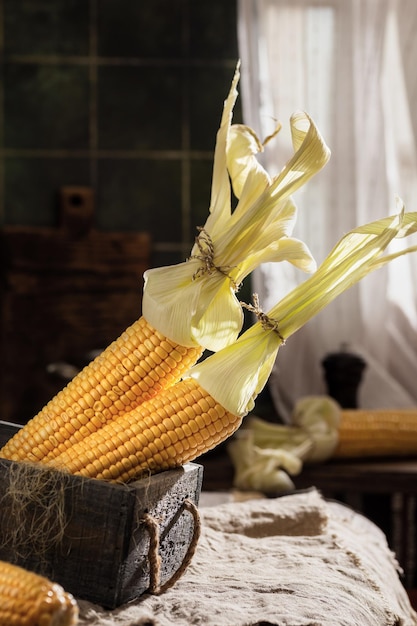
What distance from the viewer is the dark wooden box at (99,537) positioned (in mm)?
751

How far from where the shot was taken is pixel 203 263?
86 cm

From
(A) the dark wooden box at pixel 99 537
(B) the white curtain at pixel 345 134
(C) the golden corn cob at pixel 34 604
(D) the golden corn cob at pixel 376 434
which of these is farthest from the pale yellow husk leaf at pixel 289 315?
(B) the white curtain at pixel 345 134

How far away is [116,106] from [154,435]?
6.29 feet

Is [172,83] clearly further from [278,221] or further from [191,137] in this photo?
[278,221]

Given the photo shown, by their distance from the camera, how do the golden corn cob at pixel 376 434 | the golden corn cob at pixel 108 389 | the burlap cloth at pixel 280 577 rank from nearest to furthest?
the burlap cloth at pixel 280 577
the golden corn cob at pixel 108 389
the golden corn cob at pixel 376 434

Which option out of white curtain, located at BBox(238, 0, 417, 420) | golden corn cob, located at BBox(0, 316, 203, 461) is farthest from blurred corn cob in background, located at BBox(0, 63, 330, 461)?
white curtain, located at BBox(238, 0, 417, 420)

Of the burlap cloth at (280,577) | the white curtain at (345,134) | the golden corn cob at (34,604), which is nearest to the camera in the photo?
the golden corn cob at (34,604)

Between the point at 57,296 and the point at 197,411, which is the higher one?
the point at 57,296

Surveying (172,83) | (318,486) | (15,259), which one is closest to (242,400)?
(318,486)

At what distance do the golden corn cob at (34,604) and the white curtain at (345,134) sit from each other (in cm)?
181

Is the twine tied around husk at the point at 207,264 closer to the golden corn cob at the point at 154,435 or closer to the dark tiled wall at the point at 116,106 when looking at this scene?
the golden corn cob at the point at 154,435

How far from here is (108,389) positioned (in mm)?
844

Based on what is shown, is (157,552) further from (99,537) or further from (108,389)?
(108,389)

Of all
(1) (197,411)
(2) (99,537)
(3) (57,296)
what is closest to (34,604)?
(2) (99,537)
